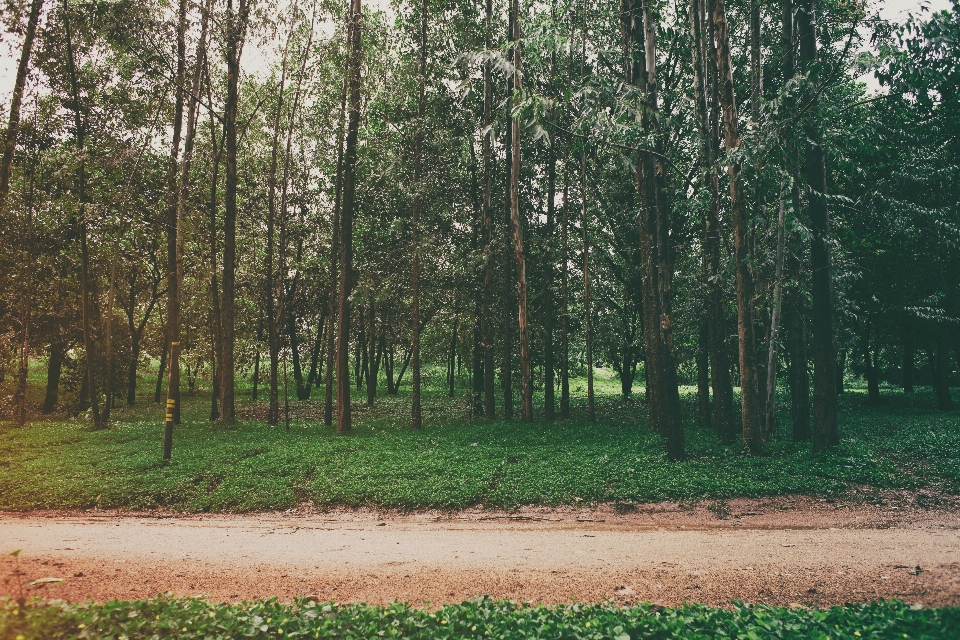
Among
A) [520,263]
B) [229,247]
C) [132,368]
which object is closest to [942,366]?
[520,263]

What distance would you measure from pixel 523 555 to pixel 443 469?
4589 mm

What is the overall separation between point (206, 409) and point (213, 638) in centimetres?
2578

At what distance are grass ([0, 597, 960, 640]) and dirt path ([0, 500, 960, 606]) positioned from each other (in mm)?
764

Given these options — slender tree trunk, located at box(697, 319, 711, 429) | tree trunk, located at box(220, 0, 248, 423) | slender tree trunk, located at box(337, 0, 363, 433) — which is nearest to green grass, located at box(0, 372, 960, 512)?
slender tree trunk, located at box(337, 0, 363, 433)

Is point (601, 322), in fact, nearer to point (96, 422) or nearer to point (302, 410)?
point (302, 410)

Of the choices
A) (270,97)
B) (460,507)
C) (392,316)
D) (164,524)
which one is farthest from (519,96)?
(392,316)

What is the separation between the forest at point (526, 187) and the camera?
11977 mm

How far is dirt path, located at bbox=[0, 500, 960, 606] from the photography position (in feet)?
19.1

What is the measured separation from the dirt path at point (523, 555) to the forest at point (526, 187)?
364 cm

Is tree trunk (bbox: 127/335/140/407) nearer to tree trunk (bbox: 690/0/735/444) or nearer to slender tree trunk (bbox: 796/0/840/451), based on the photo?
tree trunk (bbox: 690/0/735/444)

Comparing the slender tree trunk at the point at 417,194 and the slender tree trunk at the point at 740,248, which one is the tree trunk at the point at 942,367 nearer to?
the slender tree trunk at the point at 740,248

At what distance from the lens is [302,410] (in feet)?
88.4

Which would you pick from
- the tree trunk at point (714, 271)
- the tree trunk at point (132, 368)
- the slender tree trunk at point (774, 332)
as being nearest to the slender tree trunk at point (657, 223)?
the tree trunk at point (714, 271)

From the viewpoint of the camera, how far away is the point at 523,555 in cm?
695
